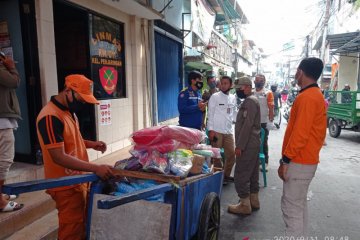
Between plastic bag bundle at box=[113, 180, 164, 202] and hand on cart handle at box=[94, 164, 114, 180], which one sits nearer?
hand on cart handle at box=[94, 164, 114, 180]

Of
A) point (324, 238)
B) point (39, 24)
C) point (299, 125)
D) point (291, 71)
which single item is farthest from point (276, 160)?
point (291, 71)

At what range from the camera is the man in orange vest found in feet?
6.86

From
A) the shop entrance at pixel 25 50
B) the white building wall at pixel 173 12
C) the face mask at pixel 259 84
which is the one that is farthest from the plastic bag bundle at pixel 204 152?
the white building wall at pixel 173 12

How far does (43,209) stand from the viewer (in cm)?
353

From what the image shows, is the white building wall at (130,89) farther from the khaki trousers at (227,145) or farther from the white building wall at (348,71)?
the white building wall at (348,71)

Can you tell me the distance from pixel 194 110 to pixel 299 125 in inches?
102

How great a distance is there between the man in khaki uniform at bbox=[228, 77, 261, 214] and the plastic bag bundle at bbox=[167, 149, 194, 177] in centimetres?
153

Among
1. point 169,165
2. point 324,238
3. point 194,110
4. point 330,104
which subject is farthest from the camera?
point 330,104

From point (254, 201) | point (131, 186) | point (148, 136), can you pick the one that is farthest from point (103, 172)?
point (254, 201)

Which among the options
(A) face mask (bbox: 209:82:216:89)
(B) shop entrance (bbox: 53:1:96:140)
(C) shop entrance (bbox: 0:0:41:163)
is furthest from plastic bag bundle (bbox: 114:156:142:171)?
(A) face mask (bbox: 209:82:216:89)

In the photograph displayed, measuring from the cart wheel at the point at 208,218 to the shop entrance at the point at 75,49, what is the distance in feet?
11.5

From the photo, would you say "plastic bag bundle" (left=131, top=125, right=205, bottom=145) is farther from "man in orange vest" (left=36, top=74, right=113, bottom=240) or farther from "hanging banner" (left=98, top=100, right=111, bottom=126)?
"hanging banner" (left=98, top=100, right=111, bottom=126)

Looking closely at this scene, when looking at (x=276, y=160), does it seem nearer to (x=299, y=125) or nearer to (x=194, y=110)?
(x=194, y=110)

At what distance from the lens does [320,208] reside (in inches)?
166
